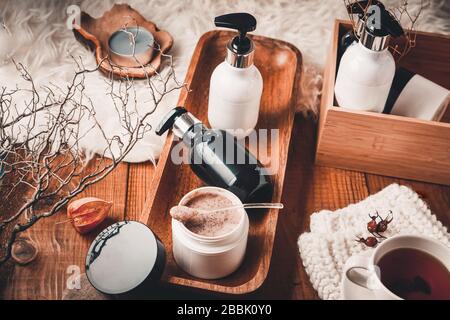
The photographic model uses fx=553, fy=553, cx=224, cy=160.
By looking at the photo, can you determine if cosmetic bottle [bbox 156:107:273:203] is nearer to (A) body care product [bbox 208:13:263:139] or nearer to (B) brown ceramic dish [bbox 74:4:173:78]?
(A) body care product [bbox 208:13:263:139]

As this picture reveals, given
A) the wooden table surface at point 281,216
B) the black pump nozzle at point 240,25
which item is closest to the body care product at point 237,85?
the black pump nozzle at point 240,25

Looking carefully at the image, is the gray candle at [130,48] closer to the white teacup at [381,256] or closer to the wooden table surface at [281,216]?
the wooden table surface at [281,216]

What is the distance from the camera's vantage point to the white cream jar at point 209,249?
2.17 feet

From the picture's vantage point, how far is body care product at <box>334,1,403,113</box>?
756 mm

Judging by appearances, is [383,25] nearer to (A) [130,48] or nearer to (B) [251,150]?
(B) [251,150]

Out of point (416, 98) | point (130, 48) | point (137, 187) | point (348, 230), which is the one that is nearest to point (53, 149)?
point (137, 187)

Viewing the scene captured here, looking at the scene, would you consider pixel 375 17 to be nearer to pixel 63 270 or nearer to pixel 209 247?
pixel 209 247

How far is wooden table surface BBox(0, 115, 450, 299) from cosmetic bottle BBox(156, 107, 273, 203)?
7 cm

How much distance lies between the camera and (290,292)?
0.73 metres

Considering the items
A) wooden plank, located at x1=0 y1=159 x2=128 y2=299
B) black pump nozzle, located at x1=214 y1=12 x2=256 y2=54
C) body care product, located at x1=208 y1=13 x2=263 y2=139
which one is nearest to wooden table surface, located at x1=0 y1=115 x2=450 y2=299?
wooden plank, located at x1=0 y1=159 x2=128 y2=299
